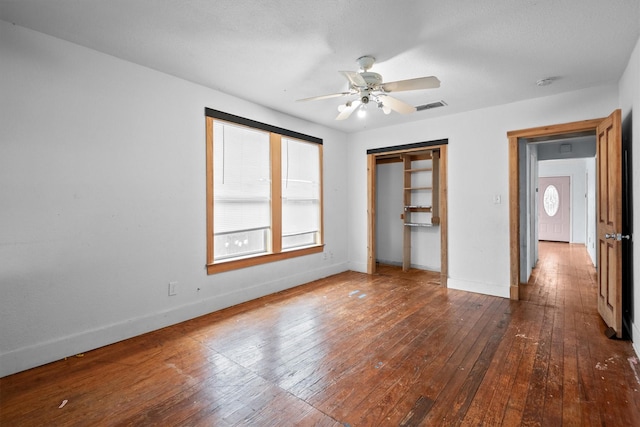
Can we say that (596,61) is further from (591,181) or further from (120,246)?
(591,181)

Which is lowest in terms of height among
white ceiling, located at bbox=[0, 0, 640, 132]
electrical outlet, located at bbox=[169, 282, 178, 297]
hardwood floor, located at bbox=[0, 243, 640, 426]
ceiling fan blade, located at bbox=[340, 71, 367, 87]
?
hardwood floor, located at bbox=[0, 243, 640, 426]

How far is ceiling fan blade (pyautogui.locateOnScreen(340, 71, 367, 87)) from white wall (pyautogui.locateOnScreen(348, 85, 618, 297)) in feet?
7.70

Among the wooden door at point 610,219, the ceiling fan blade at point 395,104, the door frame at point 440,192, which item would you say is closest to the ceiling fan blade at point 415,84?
the ceiling fan blade at point 395,104

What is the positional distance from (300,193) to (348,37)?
2.63m

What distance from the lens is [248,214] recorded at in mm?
3922

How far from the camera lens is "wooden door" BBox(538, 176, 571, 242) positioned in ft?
29.4

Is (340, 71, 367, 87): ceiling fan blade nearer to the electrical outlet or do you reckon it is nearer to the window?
the window

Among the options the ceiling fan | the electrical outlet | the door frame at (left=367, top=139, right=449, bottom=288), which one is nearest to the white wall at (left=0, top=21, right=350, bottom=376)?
the electrical outlet

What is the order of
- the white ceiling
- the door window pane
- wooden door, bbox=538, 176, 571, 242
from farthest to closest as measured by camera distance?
1. the door window pane
2. wooden door, bbox=538, 176, 571, 242
3. the white ceiling

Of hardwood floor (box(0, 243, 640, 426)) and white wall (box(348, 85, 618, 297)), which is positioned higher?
white wall (box(348, 85, 618, 297))

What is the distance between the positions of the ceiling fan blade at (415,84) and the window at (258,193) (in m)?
1.96

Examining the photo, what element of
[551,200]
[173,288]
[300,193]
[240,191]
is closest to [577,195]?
[551,200]

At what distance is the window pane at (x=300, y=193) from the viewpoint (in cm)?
447

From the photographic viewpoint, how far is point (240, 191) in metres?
3.80
